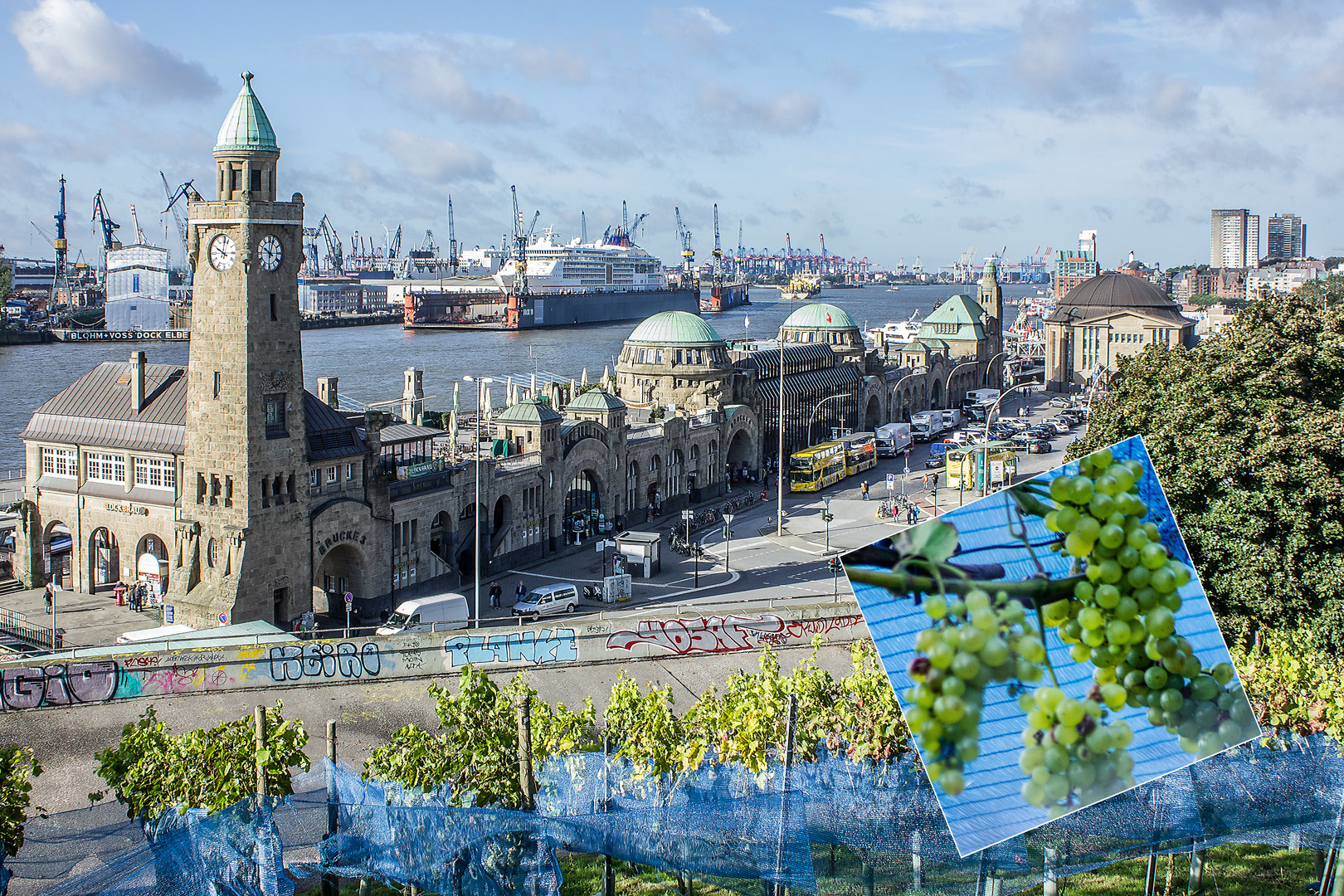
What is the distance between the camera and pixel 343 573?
1841 inches

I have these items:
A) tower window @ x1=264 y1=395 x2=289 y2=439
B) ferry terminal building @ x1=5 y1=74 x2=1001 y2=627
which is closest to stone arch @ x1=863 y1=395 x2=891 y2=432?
ferry terminal building @ x1=5 y1=74 x2=1001 y2=627

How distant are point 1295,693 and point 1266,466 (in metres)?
7.70

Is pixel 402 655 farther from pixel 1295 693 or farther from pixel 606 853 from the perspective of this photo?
pixel 1295 693

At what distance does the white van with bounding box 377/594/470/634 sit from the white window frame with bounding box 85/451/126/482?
12359mm

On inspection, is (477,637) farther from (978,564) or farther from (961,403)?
(961,403)

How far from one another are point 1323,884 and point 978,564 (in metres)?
12.8

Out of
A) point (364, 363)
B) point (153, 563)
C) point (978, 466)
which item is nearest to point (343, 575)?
point (153, 563)

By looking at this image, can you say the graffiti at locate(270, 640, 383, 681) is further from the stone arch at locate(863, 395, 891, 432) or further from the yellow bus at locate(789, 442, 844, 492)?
the stone arch at locate(863, 395, 891, 432)

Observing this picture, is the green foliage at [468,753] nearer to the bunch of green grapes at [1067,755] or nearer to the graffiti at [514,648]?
the bunch of green grapes at [1067,755]

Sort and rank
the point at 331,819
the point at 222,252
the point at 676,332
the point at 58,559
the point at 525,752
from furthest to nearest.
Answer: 1. the point at 676,332
2. the point at 58,559
3. the point at 222,252
4. the point at 525,752
5. the point at 331,819

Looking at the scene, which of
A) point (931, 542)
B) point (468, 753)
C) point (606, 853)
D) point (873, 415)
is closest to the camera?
point (931, 542)

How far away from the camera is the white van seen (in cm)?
4209

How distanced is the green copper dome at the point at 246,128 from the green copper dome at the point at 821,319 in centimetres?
6544

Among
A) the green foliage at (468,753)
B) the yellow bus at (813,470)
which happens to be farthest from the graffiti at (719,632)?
the yellow bus at (813,470)
